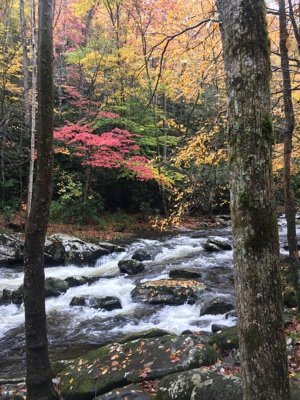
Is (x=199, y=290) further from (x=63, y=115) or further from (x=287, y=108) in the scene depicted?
(x=63, y=115)

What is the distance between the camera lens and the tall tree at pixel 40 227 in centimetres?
500

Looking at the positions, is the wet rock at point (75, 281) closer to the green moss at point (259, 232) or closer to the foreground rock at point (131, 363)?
the foreground rock at point (131, 363)

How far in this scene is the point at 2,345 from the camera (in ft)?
27.3

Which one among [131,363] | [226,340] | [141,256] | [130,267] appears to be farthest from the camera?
[141,256]

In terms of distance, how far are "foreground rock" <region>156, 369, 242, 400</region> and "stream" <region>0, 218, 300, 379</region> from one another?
3.32 m

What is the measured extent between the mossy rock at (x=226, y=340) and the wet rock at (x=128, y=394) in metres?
1.97

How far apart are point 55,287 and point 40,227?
22.9ft

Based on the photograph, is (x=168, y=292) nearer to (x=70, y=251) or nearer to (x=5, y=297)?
(x=5, y=297)


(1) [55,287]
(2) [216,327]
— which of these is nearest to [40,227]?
(2) [216,327]

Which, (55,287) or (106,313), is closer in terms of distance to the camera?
(106,313)

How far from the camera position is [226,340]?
22.5 ft

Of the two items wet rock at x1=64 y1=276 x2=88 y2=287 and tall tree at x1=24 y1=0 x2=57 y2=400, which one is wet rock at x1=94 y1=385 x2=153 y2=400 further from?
wet rock at x1=64 y1=276 x2=88 y2=287

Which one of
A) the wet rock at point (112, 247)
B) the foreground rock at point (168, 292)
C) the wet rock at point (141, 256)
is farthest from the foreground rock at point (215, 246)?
the foreground rock at point (168, 292)

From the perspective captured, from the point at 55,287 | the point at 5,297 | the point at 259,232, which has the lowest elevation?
the point at 5,297
